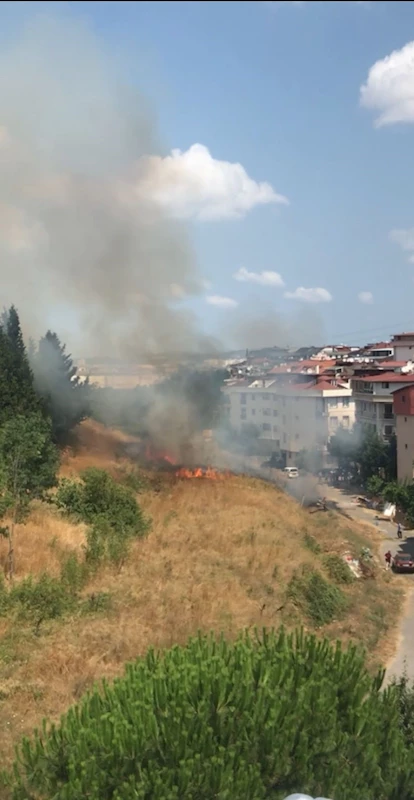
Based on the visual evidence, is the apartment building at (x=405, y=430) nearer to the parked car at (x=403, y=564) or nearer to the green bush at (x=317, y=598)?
the parked car at (x=403, y=564)

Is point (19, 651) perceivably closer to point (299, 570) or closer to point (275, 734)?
point (275, 734)

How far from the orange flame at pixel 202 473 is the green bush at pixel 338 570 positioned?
284 inches

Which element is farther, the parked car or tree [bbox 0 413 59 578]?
the parked car

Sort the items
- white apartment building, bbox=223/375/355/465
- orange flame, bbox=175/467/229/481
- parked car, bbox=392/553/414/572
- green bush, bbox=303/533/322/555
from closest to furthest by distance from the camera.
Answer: green bush, bbox=303/533/322/555
parked car, bbox=392/553/414/572
orange flame, bbox=175/467/229/481
white apartment building, bbox=223/375/355/465

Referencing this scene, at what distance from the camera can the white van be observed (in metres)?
34.7

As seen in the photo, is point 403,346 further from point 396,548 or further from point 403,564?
point 403,564

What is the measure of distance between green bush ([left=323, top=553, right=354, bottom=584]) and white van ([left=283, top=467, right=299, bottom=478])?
17.3m

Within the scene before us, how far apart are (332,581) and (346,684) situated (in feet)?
35.8

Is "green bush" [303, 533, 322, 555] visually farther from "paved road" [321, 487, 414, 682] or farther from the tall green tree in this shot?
the tall green tree

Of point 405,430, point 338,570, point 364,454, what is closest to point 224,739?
point 338,570

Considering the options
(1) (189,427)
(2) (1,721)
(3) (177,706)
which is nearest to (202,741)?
(3) (177,706)

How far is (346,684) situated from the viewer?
5.32 metres

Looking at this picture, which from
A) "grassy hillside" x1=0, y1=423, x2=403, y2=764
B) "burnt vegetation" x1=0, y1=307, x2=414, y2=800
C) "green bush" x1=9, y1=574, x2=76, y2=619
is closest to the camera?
"burnt vegetation" x1=0, y1=307, x2=414, y2=800

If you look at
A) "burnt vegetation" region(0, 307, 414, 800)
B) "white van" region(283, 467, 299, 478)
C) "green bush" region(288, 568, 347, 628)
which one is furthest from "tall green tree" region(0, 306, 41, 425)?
"white van" region(283, 467, 299, 478)
